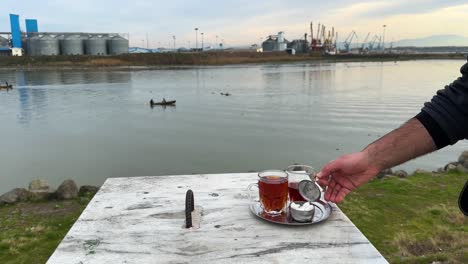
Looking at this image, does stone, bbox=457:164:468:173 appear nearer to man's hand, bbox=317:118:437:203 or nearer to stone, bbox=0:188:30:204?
man's hand, bbox=317:118:437:203

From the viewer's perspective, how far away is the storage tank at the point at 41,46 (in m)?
72.8

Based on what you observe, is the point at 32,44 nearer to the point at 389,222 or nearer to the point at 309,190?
the point at 389,222

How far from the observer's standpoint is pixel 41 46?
73.1 meters

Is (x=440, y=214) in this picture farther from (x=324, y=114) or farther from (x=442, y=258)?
(x=324, y=114)

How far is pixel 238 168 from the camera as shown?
31.7 feet

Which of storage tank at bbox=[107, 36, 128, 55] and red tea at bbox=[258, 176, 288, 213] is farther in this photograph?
storage tank at bbox=[107, 36, 128, 55]

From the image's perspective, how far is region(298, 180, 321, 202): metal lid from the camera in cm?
209

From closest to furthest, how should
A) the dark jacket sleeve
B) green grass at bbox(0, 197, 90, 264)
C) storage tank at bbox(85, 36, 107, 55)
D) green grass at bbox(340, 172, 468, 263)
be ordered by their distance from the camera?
the dark jacket sleeve → green grass at bbox(340, 172, 468, 263) → green grass at bbox(0, 197, 90, 264) → storage tank at bbox(85, 36, 107, 55)

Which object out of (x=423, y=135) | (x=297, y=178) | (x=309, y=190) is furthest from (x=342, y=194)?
(x=423, y=135)

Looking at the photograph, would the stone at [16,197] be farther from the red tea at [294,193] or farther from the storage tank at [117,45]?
the storage tank at [117,45]

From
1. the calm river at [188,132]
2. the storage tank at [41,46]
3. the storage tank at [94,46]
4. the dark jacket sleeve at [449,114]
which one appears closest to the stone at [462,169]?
the calm river at [188,132]

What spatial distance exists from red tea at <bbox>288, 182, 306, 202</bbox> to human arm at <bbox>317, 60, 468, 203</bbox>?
0.46m

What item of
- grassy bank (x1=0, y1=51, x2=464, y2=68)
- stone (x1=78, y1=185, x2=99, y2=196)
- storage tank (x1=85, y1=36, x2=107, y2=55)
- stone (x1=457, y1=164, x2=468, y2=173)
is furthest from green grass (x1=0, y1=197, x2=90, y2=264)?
storage tank (x1=85, y1=36, x2=107, y2=55)

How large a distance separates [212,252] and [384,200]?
466 centimetres
